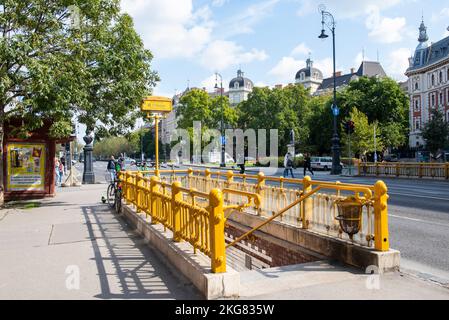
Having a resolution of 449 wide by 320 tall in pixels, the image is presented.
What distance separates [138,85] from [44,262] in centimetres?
1040

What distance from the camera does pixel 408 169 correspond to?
28.4 metres

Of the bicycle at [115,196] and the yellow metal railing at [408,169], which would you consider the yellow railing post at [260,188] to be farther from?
the yellow metal railing at [408,169]

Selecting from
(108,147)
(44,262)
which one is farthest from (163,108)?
(108,147)

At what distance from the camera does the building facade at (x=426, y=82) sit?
221 feet

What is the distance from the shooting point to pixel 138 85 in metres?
16.3

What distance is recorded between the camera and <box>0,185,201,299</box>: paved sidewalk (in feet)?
17.0

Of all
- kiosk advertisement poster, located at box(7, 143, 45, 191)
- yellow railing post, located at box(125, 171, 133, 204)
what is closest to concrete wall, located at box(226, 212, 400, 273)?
yellow railing post, located at box(125, 171, 133, 204)

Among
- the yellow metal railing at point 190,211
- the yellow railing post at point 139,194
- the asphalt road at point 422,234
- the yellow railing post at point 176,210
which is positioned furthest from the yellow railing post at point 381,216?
the yellow railing post at point 139,194

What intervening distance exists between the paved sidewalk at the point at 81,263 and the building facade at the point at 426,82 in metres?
64.2

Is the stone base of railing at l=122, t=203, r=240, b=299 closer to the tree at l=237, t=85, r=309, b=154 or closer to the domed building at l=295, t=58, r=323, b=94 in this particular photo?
the tree at l=237, t=85, r=309, b=154

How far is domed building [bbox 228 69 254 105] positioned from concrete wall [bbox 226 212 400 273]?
528 ft

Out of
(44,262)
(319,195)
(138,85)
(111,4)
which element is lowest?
(44,262)

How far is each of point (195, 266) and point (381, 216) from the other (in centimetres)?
242
